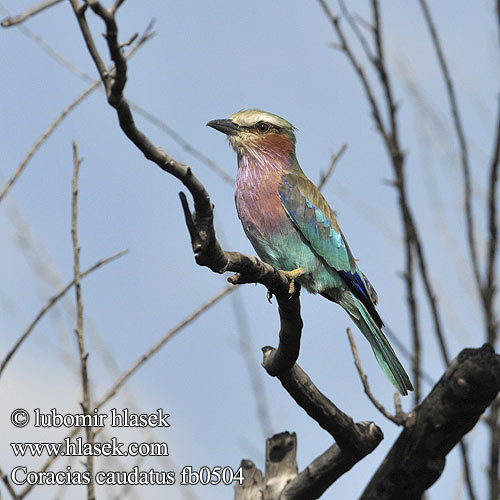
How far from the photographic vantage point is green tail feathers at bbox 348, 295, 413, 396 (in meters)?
5.01

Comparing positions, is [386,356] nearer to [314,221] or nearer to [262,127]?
[314,221]

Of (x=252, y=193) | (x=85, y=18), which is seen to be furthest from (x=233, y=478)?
(x=85, y=18)

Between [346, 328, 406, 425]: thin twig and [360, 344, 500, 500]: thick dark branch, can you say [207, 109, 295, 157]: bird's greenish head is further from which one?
[360, 344, 500, 500]: thick dark branch

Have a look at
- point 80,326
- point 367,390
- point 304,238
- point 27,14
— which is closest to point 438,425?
point 367,390

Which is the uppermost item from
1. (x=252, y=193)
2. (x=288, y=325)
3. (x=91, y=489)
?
(x=252, y=193)

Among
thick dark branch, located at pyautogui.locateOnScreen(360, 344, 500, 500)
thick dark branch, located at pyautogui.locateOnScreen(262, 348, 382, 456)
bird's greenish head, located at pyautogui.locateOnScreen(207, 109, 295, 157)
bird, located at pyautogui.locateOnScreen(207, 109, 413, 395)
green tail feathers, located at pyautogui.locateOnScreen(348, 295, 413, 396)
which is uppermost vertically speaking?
bird's greenish head, located at pyautogui.locateOnScreen(207, 109, 295, 157)

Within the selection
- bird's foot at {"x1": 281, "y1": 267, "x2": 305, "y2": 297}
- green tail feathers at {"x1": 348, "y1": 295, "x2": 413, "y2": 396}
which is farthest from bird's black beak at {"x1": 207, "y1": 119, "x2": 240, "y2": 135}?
green tail feathers at {"x1": 348, "y1": 295, "x2": 413, "y2": 396}

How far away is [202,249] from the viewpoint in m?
3.21

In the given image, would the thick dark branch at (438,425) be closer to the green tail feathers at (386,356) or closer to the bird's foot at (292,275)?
the green tail feathers at (386,356)

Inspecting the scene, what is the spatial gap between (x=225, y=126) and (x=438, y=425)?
238 centimetres

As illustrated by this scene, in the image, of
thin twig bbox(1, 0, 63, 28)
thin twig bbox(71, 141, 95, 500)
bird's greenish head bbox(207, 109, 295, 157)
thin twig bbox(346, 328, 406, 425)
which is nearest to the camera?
thin twig bbox(1, 0, 63, 28)

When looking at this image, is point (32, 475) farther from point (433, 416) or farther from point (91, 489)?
point (433, 416)

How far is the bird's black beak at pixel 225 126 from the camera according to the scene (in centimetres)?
537

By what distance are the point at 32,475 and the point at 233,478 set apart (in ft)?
4.52
